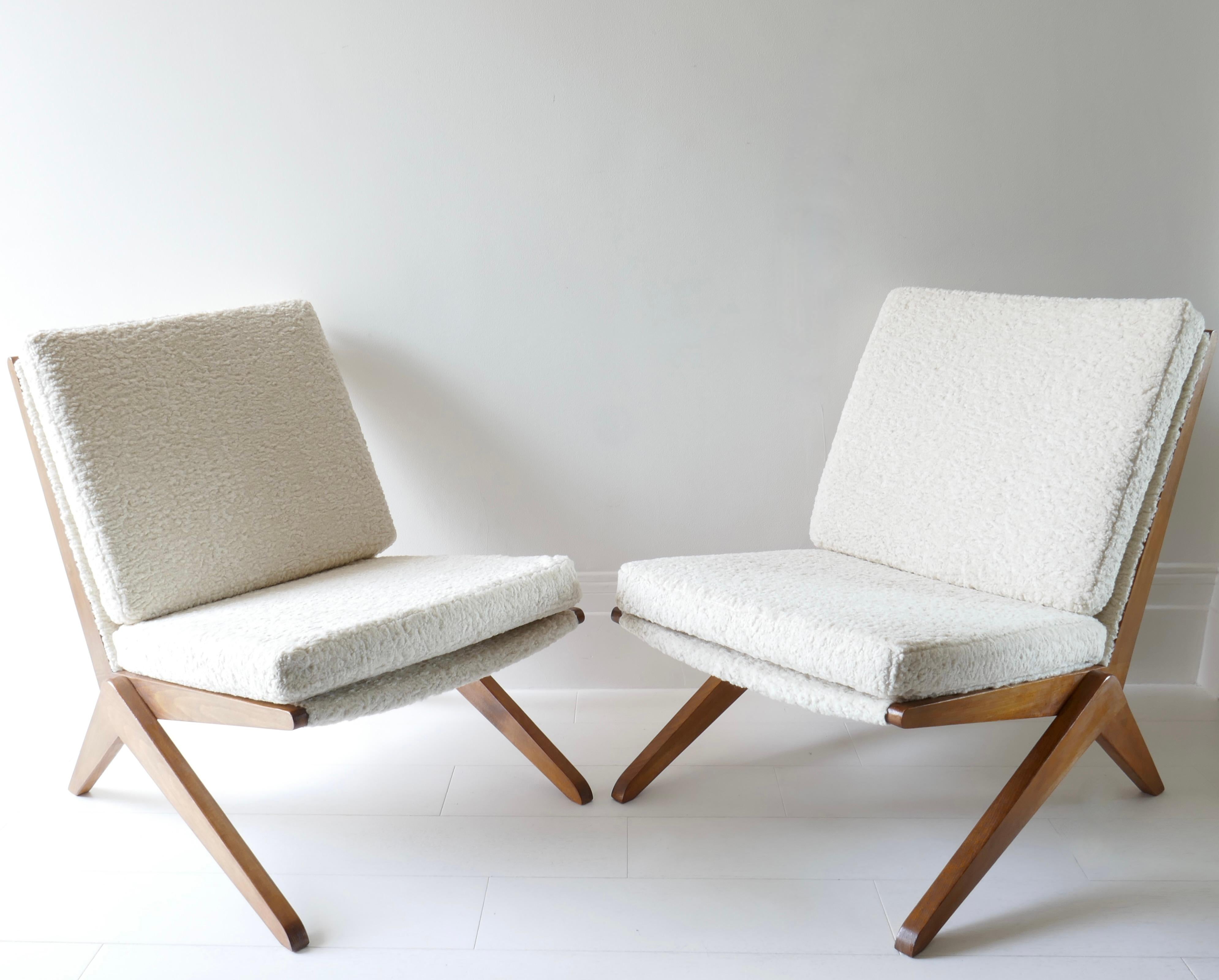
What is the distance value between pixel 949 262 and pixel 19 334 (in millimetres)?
1665

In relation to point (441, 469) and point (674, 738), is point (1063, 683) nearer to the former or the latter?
point (674, 738)

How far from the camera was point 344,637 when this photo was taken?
111cm

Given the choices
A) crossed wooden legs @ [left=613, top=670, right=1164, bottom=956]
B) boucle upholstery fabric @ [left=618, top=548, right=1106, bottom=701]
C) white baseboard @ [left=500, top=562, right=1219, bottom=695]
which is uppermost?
boucle upholstery fabric @ [left=618, top=548, right=1106, bottom=701]

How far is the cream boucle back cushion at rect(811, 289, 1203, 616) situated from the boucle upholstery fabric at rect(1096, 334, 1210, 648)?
18mm

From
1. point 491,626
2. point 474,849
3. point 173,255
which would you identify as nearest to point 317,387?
point 173,255

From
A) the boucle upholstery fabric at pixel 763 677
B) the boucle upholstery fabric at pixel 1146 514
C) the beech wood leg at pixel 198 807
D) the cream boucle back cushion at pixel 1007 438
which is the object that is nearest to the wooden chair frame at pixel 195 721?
the beech wood leg at pixel 198 807

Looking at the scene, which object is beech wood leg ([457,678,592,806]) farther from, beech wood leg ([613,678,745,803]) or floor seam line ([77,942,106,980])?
floor seam line ([77,942,106,980])

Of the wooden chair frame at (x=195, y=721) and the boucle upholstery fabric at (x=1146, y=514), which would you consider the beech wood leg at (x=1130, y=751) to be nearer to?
the boucle upholstery fabric at (x=1146, y=514)

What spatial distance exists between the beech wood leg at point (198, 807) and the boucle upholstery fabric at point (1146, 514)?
1.10 metres

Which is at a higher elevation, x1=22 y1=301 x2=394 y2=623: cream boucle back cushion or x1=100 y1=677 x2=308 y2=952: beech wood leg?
x1=22 y1=301 x2=394 y2=623: cream boucle back cushion

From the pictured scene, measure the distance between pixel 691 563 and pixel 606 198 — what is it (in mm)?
685

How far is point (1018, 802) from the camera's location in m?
1.16

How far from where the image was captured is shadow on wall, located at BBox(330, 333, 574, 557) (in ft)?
5.80

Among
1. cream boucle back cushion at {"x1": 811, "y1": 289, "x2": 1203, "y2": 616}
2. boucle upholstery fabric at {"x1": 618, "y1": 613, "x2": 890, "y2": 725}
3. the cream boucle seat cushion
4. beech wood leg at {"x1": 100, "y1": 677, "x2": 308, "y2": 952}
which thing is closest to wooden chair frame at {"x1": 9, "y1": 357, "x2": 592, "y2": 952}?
beech wood leg at {"x1": 100, "y1": 677, "x2": 308, "y2": 952}
